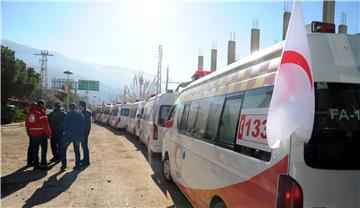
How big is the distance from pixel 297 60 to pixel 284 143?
0.66 m

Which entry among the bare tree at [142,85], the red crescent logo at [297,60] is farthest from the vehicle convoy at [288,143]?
the bare tree at [142,85]

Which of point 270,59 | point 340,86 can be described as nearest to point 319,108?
point 340,86

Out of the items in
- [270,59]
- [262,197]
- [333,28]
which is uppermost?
[333,28]

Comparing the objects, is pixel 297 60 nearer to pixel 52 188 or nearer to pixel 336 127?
pixel 336 127

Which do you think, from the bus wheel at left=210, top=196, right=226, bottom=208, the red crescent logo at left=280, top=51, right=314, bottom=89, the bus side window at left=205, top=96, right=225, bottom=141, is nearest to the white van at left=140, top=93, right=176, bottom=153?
the bus side window at left=205, top=96, right=225, bottom=141

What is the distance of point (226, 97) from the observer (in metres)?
4.02

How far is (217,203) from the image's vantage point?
3.93m

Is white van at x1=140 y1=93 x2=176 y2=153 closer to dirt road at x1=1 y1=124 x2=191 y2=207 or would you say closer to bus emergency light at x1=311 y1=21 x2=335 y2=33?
dirt road at x1=1 y1=124 x2=191 y2=207

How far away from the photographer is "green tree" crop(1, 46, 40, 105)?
31.4 m

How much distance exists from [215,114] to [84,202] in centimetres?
350

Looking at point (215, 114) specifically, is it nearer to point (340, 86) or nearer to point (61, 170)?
point (340, 86)

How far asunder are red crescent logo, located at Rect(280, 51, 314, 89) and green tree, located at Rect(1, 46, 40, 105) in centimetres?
3350

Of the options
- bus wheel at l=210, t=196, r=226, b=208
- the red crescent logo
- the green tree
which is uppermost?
the green tree

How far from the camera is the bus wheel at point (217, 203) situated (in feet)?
12.4
